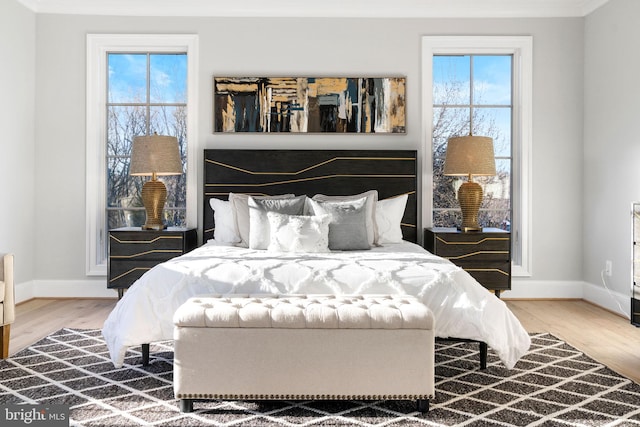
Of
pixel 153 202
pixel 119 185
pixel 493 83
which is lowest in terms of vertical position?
pixel 153 202

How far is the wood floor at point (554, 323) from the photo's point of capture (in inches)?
136

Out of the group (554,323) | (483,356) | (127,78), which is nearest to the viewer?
(483,356)

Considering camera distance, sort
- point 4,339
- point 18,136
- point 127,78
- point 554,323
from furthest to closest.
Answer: point 127,78, point 18,136, point 554,323, point 4,339

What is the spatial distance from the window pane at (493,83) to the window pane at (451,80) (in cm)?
10

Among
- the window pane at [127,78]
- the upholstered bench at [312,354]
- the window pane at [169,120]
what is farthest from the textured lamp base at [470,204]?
the window pane at [127,78]

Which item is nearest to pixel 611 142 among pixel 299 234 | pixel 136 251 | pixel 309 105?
pixel 309 105

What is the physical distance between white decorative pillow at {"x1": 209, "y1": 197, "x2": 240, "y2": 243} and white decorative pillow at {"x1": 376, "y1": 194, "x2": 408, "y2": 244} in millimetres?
1137

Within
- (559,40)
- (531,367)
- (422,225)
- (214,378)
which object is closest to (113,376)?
(214,378)

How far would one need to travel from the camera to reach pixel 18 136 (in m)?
4.83

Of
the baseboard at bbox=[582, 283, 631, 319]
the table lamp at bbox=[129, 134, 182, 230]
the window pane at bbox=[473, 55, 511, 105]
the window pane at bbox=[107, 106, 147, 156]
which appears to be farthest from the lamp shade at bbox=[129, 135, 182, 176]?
the baseboard at bbox=[582, 283, 631, 319]

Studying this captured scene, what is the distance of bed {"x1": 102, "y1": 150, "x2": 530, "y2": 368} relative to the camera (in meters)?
2.87

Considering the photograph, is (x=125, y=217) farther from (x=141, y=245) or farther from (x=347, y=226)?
(x=347, y=226)

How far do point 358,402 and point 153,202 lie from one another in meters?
2.86

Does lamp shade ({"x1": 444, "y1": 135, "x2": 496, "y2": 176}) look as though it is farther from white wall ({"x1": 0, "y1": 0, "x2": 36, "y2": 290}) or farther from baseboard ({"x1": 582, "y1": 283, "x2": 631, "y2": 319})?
white wall ({"x1": 0, "y1": 0, "x2": 36, "y2": 290})
